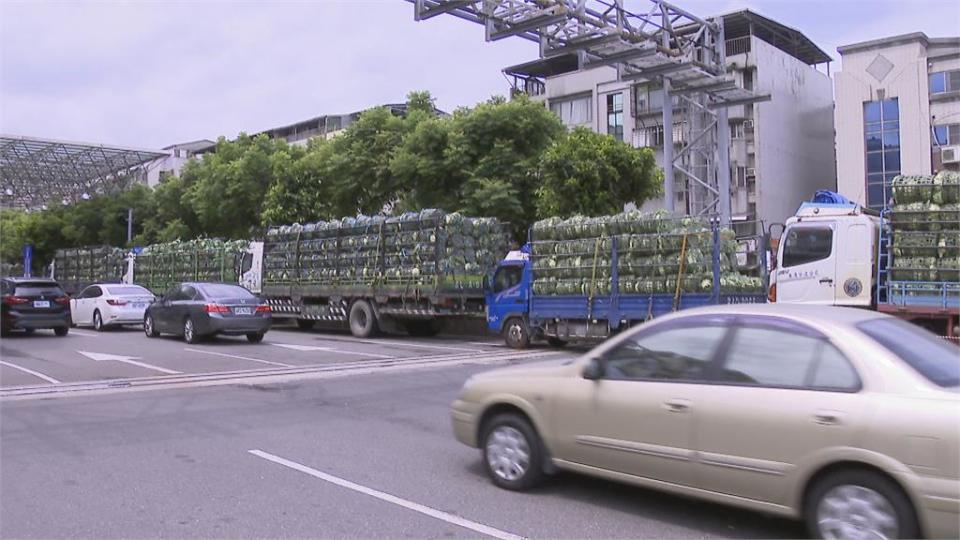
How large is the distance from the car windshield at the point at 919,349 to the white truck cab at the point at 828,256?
8.48 metres

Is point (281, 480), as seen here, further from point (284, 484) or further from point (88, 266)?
point (88, 266)

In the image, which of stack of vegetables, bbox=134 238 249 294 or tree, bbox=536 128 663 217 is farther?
stack of vegetables, bbox=134 238 249 294

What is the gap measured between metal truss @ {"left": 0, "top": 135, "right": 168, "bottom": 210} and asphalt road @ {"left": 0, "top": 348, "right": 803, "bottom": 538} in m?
49.7

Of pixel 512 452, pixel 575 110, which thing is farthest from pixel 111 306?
pixel 575 110

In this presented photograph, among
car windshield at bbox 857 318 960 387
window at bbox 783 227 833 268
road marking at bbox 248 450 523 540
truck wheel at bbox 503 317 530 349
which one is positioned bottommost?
road marking at bbox 248 450 523 540

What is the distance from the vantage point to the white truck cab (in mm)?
13250

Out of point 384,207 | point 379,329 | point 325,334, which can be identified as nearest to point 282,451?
point 379,329

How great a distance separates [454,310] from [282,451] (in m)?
11.9

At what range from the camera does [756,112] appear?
41.4m

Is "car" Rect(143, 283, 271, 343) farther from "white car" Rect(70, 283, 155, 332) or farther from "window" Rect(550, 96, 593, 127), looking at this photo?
"window" Rect(550, 96, 593, 127)

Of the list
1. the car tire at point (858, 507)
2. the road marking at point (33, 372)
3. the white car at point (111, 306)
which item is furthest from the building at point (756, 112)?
the car tire at point (858, 507)

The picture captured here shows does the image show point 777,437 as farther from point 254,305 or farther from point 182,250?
point 182,250

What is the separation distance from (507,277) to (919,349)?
43.7 feet

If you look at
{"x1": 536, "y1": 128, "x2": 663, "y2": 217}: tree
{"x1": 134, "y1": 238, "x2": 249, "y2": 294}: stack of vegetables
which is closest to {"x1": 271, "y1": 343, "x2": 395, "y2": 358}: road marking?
{"x1": 536, "y1": 128, "x2": 663, "y2": 217}: tree
